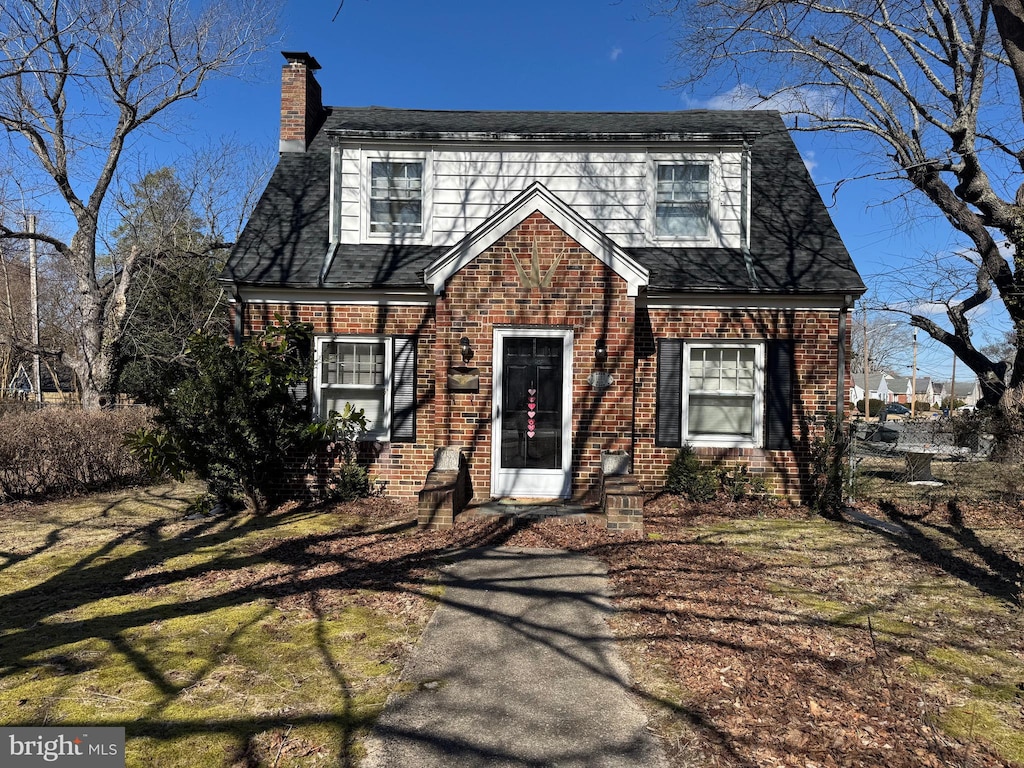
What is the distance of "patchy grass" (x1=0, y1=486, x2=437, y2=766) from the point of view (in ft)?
11.1

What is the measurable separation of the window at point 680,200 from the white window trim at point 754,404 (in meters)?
2.10

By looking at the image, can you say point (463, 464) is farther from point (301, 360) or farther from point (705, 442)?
point (705, 442)

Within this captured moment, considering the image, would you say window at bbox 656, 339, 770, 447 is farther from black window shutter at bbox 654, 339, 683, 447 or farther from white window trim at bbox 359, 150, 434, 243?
white window trim at bbox 359, 150, 434, 243

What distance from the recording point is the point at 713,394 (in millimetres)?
9648

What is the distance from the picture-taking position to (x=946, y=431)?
437 inches

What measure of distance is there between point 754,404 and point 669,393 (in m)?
1.42

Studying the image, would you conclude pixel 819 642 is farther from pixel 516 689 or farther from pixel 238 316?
pixel 238 316

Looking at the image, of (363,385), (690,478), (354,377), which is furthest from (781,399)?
(354,377)

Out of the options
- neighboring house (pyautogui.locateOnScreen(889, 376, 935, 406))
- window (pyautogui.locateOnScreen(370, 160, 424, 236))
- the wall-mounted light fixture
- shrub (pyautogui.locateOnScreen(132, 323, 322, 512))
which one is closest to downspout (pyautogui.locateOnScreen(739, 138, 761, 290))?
the wall-mounted light fixture

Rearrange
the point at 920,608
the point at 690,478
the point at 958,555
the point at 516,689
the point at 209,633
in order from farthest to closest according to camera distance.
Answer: the point at 690,478 → the point at 958,555 → the point at 920,608 → the point at 209,633 → the point at 516,689

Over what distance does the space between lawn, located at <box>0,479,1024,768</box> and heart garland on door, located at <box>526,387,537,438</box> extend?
4.99ft

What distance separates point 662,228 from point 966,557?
6550 mm

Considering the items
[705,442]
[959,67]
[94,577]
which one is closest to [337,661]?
[94,577]

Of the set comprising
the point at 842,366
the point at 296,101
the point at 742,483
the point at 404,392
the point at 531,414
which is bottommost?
the point at 742,483
